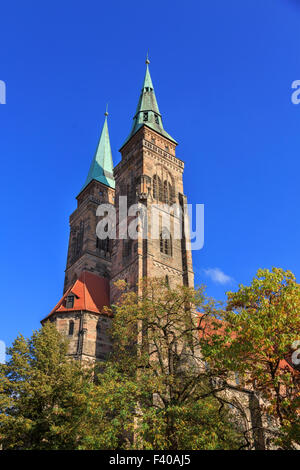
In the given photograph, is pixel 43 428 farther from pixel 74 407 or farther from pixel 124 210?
pixel 124 210

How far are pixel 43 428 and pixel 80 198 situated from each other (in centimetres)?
3323

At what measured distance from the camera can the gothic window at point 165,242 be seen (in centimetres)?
3237

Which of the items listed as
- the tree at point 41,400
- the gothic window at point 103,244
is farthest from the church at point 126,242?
the tree at point 41,400

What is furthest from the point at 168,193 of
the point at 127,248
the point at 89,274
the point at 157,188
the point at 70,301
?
the point at 70,301

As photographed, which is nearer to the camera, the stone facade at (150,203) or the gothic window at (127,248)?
the stone facade at (150,203)

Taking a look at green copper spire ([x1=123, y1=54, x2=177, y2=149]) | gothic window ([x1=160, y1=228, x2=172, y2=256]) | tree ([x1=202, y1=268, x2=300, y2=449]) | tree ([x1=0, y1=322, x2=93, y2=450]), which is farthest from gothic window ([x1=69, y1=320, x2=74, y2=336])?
green copper spire ([x1=123, y1=54, x2=177, y2=149])

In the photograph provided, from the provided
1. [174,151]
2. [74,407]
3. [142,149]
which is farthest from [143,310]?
[174,151]

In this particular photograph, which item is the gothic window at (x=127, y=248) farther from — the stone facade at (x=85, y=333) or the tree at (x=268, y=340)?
the tree at (x=268, y=340)

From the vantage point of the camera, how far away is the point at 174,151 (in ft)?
134

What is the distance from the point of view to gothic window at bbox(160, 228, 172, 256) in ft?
106

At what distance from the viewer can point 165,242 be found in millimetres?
32906

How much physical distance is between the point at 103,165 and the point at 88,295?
22593 millimetres

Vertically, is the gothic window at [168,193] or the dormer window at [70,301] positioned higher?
the gothic window at [168,193]
